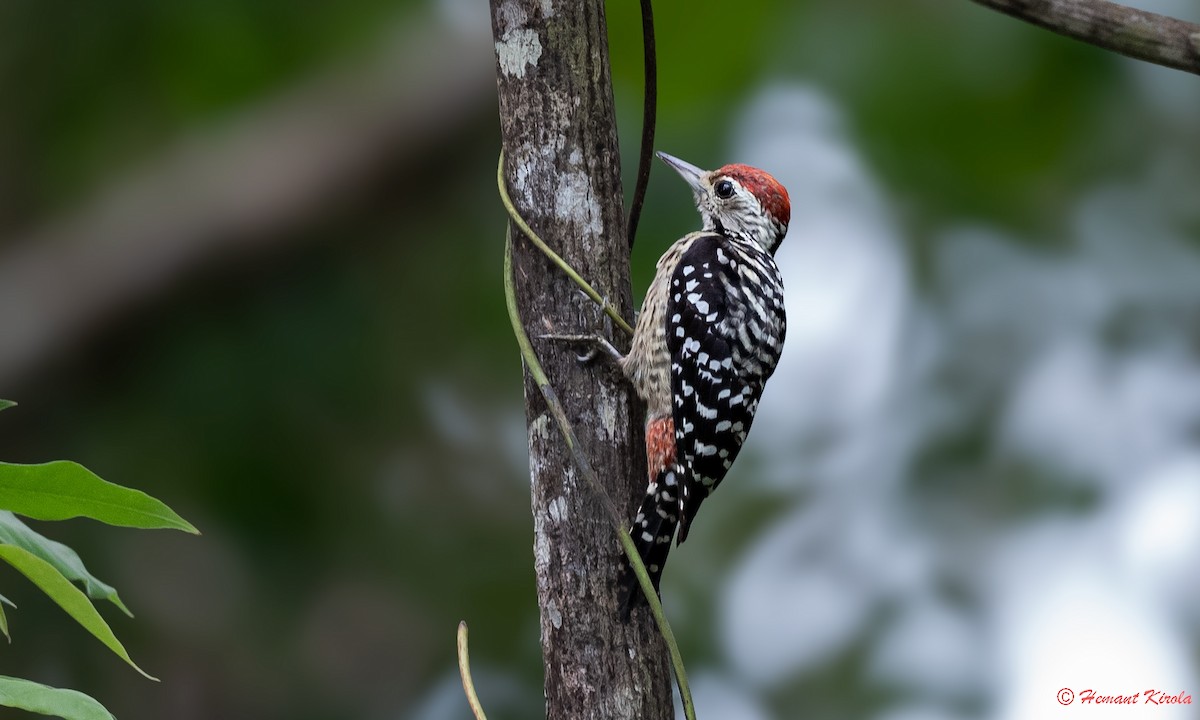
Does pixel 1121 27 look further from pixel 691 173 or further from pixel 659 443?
pixel 691 173

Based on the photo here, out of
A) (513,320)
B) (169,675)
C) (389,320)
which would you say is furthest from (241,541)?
(513,320)

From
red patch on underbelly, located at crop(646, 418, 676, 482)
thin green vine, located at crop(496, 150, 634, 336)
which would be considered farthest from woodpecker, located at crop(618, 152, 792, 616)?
thin green vine, located at crop(496, 150, 634, 336)

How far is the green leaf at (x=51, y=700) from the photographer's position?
1451 millimetres

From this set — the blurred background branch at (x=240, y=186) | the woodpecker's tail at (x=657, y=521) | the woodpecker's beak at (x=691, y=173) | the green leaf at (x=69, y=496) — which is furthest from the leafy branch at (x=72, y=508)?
the blurred background branch at (x=240, y=186)

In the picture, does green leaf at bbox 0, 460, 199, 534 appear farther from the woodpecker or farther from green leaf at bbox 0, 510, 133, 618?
the woodpecker

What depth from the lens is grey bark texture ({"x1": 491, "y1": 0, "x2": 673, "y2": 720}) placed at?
2.26 meters

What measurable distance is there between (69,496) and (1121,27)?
1730mm

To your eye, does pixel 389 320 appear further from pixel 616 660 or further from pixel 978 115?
pixel 616 660

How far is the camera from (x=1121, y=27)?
1.87m

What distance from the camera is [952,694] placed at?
5.38m

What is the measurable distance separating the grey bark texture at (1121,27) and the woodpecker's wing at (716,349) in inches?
48.3

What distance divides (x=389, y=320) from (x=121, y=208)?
1.30 meters

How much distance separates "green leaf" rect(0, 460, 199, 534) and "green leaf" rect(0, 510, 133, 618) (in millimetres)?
85

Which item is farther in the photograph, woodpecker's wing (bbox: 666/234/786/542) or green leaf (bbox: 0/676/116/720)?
woodpecker's wing (bbox: 666/234/786/542)
